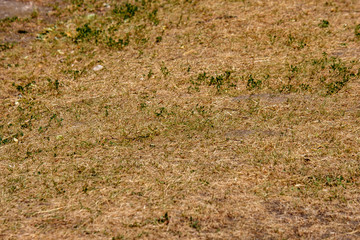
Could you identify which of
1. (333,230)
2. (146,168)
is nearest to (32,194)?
(146,168)

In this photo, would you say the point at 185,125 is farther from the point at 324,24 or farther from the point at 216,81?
the point at 324,24

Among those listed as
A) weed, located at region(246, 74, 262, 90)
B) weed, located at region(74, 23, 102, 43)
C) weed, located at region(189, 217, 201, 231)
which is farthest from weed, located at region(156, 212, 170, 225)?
weed, located at region(74, 23, 102, 43)

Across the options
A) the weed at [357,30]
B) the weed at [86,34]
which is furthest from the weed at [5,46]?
the weed at [357,30]

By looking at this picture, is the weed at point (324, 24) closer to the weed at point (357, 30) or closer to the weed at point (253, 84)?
the weed at point (357, 30)

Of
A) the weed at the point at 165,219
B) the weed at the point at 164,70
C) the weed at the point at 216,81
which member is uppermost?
the weed at the point at 164,70

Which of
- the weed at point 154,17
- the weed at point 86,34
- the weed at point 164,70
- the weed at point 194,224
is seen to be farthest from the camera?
the weed at point 154,17

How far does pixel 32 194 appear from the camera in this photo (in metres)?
3.63

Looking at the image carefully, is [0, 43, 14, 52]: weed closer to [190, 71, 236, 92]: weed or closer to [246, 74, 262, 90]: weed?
[190, 71, 236, 92]: weed

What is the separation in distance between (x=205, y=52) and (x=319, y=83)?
1.58m

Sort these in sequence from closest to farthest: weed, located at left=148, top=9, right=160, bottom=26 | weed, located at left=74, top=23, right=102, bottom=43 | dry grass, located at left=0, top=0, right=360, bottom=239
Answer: dry grass, located at left=0, top=0, right=360, bottom=239
weed, located at left=74, top=23, right=102, bottom=43
weed, located at left=148, top=9, right=160, bottom=26

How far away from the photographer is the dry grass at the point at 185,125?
11.0 feet

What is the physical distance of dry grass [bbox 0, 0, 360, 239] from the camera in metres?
3.34

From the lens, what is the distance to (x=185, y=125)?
4.40m

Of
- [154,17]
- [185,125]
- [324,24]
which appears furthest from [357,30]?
[185,125]
